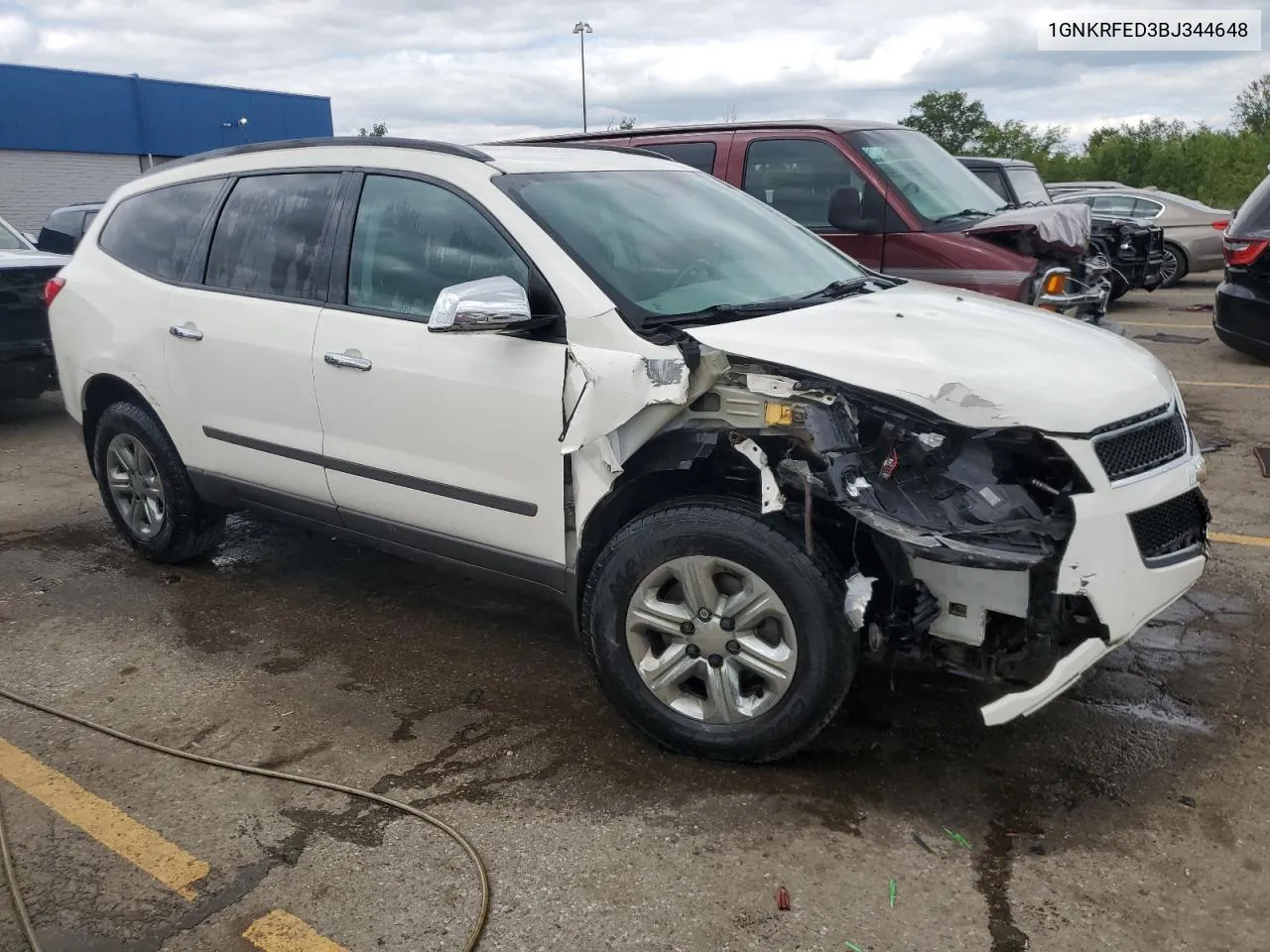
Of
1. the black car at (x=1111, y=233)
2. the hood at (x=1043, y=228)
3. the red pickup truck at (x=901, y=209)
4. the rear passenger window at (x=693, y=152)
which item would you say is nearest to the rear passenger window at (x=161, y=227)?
the red pickup truck at (x=901, y=209)

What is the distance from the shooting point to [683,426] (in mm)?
3160

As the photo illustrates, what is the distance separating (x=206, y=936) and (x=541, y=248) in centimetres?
216

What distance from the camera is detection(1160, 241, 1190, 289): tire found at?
1495cm

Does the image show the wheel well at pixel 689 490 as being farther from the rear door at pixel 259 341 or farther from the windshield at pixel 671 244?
the rear door at pixel 259 341

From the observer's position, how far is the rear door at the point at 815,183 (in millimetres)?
6473

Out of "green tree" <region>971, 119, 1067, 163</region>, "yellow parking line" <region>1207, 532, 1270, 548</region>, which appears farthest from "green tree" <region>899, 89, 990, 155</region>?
"yellow parking line" <region>1207, 532, 1270, 548</region>

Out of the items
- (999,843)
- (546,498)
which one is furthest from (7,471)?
(999,843)

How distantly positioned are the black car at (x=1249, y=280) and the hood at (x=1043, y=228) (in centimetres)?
253

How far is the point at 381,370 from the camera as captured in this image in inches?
145

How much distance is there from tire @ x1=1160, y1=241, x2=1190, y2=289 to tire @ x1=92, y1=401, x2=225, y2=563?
14.0 meters

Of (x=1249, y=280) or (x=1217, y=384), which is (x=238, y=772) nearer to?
(x=1217, y=384)

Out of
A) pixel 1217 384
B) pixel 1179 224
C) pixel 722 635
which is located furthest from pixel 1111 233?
pixel 722 635

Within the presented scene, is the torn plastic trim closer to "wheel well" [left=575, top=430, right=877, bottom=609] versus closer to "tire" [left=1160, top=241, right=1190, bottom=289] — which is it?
"wheel well" [left=575, top=430, right=877, bottom=609]

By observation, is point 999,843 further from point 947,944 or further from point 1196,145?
point 1196,145
